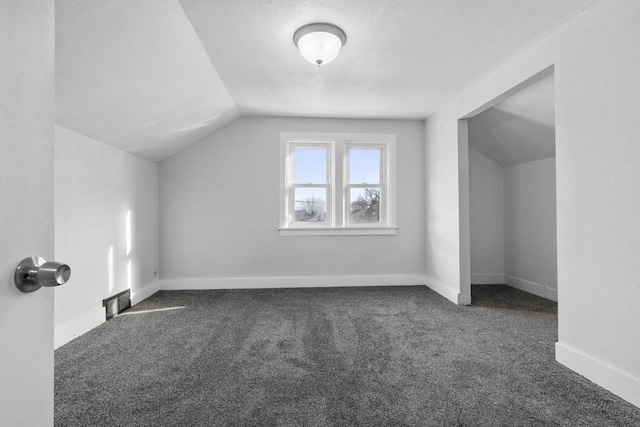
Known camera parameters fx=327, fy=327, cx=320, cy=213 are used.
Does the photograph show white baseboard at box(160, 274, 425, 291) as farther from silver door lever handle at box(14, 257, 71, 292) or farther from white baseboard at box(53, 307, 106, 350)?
silver door lever handle at box(14, 257, 71, 292)

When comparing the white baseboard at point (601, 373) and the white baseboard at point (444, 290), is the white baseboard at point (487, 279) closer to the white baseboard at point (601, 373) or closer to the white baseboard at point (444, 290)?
the white baseboard at point (444, 290)

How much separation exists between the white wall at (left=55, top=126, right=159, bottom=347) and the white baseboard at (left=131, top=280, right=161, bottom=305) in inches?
0.5

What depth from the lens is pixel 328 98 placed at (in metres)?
3.78

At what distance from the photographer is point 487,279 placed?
4.67m

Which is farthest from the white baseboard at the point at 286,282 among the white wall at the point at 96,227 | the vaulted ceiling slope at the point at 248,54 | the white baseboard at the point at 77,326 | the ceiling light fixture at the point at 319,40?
the ceiling light fixture at the point at 319,40

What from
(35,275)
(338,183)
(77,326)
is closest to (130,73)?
(77,326)

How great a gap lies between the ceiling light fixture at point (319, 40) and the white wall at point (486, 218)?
3.02 meters

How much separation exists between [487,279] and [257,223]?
3.36 m

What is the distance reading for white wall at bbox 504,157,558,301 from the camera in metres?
3.94

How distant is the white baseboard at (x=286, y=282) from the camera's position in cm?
440

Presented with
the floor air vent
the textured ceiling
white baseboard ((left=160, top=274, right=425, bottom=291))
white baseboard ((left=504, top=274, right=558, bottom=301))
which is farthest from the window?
the floor air vent

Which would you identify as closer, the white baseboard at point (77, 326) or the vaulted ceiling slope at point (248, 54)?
the vaulted ceiling slope at point (248, 54)

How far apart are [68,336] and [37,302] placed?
8.87 feet

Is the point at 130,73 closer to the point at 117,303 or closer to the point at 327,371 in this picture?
the point at 117,303
